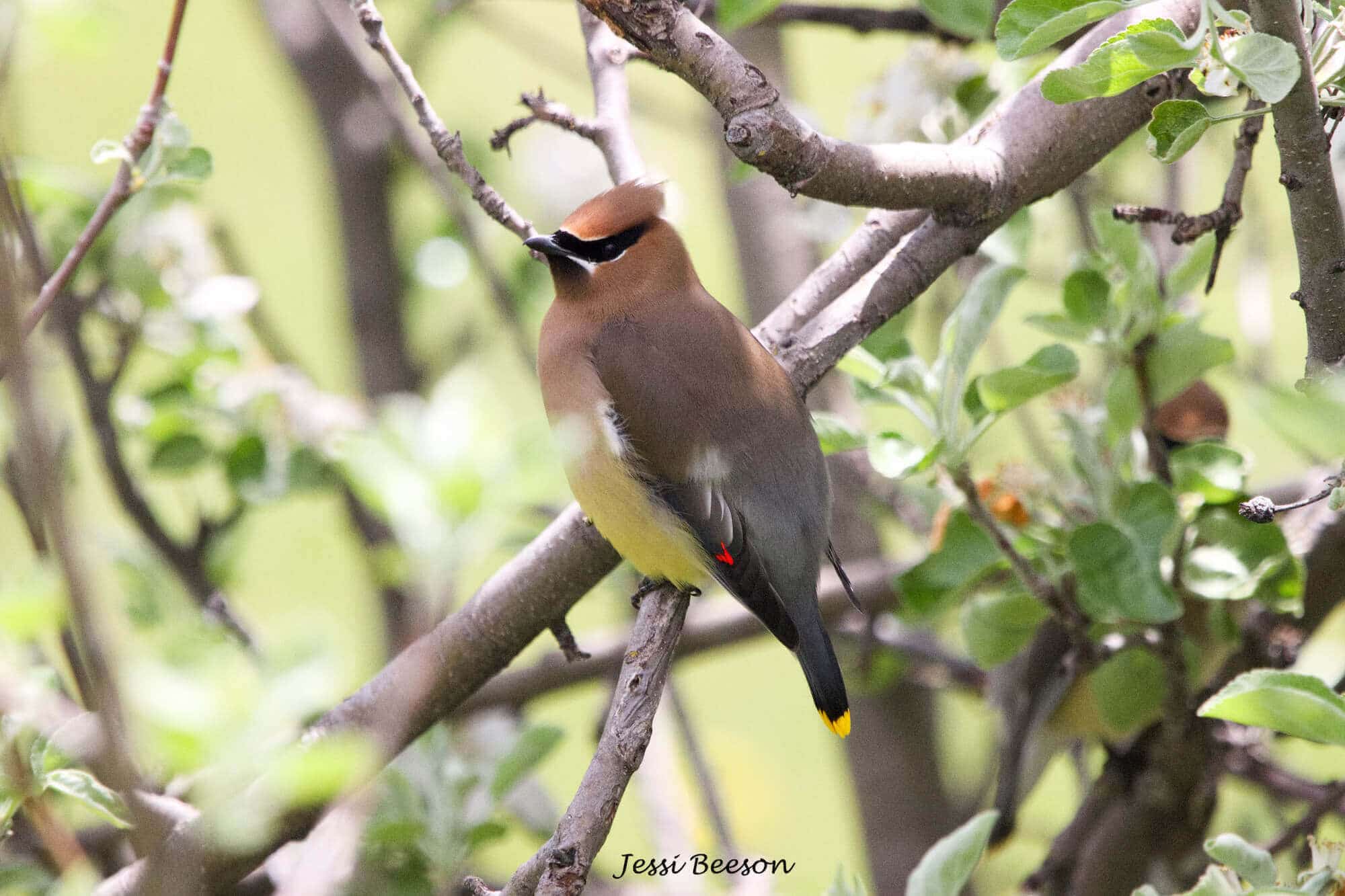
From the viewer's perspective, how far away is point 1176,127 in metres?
1.49

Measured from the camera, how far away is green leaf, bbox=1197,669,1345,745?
52.4 inches

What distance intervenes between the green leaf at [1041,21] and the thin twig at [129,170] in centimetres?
102

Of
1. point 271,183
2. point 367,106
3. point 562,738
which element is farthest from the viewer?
point 271,183

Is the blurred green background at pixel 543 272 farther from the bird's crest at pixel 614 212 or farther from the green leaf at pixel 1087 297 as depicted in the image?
the bird's crest at pixel 614 212

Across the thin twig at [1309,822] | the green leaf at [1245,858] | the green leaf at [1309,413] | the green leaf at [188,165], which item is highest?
the green leaf at [188,165]

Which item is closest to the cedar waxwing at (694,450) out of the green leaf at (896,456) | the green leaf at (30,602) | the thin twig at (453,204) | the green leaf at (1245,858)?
the green leaf at (896,456)

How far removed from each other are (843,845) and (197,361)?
276cm

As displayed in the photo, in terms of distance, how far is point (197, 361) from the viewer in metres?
2.64

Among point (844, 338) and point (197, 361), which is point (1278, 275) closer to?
point (844, 338)

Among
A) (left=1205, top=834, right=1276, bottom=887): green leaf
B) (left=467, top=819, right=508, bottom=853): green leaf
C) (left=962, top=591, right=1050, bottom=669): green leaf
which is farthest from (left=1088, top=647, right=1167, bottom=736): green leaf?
(left=467, top=819, right=508, bottom=853): green leaf

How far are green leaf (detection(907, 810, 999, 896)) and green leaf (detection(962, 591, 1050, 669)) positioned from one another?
17.1 inches

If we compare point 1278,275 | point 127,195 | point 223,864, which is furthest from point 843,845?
point 127,195

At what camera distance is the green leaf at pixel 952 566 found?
2.14m

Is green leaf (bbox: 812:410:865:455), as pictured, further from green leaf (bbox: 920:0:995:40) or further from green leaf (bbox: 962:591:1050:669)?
green leaf (bbox: 920:0:995:40)
